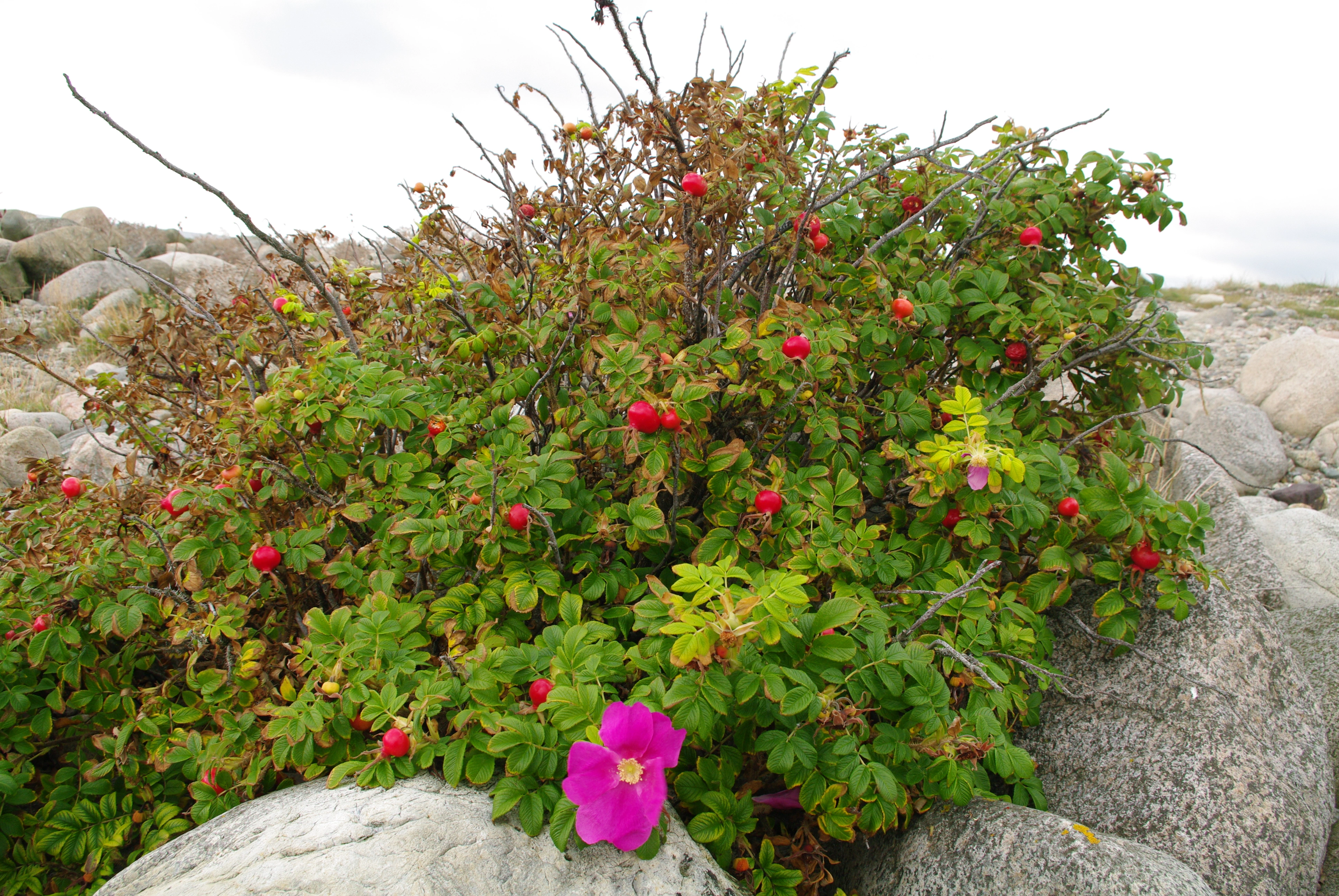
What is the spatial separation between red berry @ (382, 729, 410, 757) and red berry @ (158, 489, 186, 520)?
969mm

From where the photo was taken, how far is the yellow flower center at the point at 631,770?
53.4 inches

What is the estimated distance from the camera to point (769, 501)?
1.87 metres

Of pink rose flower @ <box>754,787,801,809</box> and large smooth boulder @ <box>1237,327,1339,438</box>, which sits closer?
pink rose flower @ <box>754,787,801,809</box>

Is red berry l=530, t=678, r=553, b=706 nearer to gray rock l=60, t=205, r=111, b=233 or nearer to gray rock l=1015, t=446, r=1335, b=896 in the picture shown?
gray rock l=1015, t=446, r=1335, b=896

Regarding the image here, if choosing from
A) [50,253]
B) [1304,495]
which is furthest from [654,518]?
[50,253]

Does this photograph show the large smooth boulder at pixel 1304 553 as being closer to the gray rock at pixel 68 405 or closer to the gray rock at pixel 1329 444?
the gray rock at pixel 1329 444

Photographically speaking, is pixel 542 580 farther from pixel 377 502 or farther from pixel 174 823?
pixel 174 823

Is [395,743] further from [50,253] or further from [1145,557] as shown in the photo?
[50,253]

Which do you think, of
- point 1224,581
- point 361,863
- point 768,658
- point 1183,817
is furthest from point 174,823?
point 1224,581

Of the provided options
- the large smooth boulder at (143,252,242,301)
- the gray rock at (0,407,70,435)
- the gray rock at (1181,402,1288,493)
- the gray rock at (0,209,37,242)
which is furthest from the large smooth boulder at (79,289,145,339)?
the gray rock at (1181,402,1288,493)

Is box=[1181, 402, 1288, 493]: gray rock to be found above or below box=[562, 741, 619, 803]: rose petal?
below

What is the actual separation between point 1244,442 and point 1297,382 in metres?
1.59

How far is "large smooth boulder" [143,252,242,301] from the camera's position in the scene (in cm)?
940

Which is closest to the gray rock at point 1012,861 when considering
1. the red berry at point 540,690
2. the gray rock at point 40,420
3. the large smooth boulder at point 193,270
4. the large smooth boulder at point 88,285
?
the red berry at point 540,690
